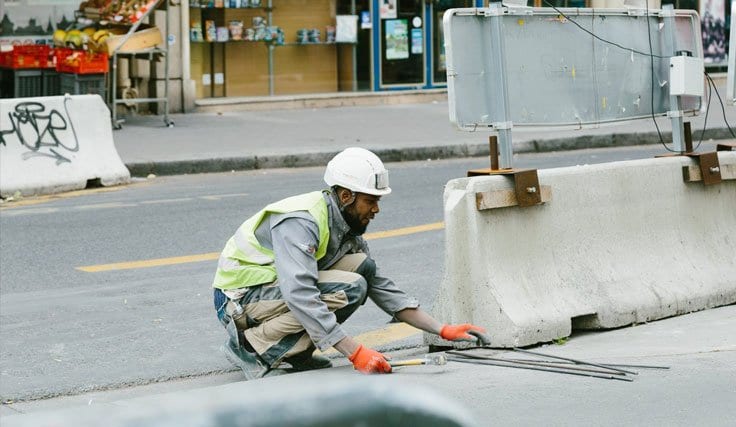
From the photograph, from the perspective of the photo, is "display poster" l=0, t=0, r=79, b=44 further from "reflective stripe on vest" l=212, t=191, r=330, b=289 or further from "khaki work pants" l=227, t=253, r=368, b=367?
"khaki work pants" l=227, t=253, r=368, b=367

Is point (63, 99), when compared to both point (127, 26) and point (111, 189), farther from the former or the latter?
point (127, 26)

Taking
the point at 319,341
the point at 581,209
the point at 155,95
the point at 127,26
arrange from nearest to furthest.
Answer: the point at 319,341 < the point at 581,209 < the point at 127,26 < the point at 155,95

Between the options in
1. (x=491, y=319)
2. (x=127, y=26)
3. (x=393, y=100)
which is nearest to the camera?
(x=491, y=319)

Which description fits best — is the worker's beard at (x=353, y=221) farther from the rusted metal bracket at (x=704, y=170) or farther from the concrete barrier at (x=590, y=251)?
the rusted metal bracket at (x=704, y=170)

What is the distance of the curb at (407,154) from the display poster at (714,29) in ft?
23.4

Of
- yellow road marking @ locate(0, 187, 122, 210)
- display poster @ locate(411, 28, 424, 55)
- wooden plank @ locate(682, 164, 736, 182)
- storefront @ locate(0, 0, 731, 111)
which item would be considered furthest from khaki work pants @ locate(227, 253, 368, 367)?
display poster @ locate(411, 28, 424, 55)

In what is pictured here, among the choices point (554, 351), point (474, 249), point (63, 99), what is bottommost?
point (554, 351)

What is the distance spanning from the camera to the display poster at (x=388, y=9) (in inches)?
767

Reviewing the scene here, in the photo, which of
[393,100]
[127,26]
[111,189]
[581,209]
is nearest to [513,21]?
[581,209]

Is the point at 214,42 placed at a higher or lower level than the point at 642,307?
higher

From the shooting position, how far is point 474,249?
219 inches

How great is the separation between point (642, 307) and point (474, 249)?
3.53 ft

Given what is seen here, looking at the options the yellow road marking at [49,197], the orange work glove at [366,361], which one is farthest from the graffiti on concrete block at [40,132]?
the orange work glove at [366,361]

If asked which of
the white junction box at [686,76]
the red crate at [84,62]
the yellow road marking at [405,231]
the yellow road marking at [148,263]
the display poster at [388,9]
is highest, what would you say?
the display poster at [388,9]
